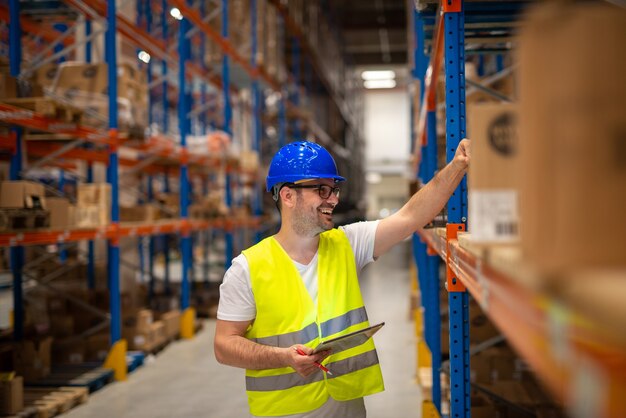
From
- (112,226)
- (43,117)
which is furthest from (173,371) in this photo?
(43,117)

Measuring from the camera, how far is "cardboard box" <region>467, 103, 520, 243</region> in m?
1.23

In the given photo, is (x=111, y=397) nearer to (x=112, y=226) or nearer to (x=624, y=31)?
(x=112, y=226)

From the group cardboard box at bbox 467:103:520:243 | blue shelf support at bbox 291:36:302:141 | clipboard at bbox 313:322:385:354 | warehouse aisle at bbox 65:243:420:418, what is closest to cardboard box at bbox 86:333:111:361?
warehouse aisle at bbox 65:243:420:418

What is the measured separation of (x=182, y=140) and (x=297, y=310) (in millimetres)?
6479

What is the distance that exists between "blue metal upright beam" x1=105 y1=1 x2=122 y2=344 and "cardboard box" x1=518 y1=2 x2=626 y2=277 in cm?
614

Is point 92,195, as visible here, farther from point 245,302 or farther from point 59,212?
point 245,302

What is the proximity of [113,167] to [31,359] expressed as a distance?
2093 mm

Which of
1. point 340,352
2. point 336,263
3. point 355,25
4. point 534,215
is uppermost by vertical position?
point 355,25

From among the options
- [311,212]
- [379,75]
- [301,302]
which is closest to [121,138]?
[311,212]

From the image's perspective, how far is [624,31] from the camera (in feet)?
2.96

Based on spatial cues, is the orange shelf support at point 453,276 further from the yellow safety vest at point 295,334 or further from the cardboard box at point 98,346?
the cardboard box at point 98,346

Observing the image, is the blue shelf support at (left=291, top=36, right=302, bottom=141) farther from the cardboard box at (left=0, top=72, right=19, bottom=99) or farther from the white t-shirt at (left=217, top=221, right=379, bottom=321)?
the white t-shirt at (left=217, top=221, right=379, bottom=321)

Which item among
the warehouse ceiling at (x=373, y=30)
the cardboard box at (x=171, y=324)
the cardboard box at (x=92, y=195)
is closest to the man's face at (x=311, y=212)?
the cardboard box at (x=92, y=195)

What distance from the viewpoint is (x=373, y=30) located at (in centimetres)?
2527
